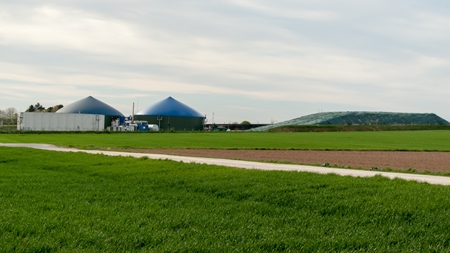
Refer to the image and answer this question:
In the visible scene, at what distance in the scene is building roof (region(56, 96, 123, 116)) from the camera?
95625mm

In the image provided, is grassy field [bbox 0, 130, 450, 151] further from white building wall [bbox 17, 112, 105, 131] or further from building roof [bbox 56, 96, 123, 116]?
building roof [bbox 56, 96, 123, 116]

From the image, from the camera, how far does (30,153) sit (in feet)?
85.0

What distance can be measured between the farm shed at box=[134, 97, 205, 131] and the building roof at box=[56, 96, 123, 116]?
19.4ft

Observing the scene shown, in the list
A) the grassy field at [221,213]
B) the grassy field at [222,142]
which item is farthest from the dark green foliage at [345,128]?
the grassy field at [221,213]

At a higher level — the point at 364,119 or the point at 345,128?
the point at 364,119

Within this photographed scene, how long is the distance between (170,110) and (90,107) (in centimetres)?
1520

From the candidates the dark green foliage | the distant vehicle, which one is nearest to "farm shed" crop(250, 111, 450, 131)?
the dark green foliage

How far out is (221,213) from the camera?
10445mm

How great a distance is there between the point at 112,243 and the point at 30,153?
19.4m

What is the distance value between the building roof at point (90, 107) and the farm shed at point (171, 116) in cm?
590

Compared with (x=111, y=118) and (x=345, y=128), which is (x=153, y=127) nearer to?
(x=111, y=118)

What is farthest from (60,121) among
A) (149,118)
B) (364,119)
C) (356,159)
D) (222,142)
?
(364,119)

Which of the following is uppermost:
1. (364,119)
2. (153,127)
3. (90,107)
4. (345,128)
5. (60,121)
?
(90,107)

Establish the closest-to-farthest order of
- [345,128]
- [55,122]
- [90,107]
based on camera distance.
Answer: [55,122], [90,107], [345,128]
